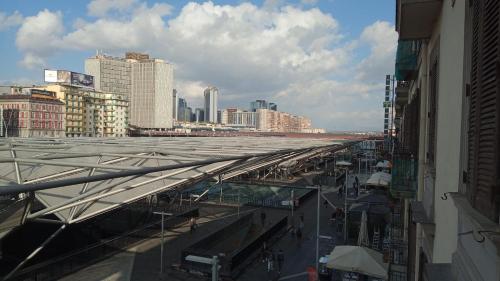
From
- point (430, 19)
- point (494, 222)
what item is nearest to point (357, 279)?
point (430, 19)

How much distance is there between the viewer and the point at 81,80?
325ft

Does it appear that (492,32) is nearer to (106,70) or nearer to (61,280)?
(61,280)

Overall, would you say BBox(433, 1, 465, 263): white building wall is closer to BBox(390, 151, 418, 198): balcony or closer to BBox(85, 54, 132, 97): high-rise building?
BBox(390, 151, 418, 198): balcony

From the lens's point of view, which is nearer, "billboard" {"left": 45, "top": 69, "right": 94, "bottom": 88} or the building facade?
the building facade

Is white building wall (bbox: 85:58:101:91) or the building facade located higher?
white building wall (bbox: 85:58:101:91)

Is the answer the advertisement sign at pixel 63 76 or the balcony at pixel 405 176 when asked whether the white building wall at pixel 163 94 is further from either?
the balcony at pixel 405 176

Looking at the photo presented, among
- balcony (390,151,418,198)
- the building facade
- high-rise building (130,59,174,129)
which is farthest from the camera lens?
high-rise building (130,59,174,129)

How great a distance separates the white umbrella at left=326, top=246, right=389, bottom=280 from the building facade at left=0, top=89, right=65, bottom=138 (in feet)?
259

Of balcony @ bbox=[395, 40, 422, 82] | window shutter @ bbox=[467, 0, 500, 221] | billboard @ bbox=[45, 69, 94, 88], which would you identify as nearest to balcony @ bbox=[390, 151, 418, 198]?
balcony @ bbox=[395, 40, 422, 82]

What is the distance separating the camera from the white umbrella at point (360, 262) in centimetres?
1290

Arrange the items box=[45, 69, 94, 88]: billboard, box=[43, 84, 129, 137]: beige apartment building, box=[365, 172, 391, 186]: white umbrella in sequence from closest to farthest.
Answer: box=[365, 172, 391, 186]: white umbrella, box=[43, 84, 129, 137]: beige apartment building, box=[45, 69, 94, 88]: billboard

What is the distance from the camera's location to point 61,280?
14391mm

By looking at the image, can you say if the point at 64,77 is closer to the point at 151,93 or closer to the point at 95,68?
the point at 95,68

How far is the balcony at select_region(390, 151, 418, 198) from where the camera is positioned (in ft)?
31.0
